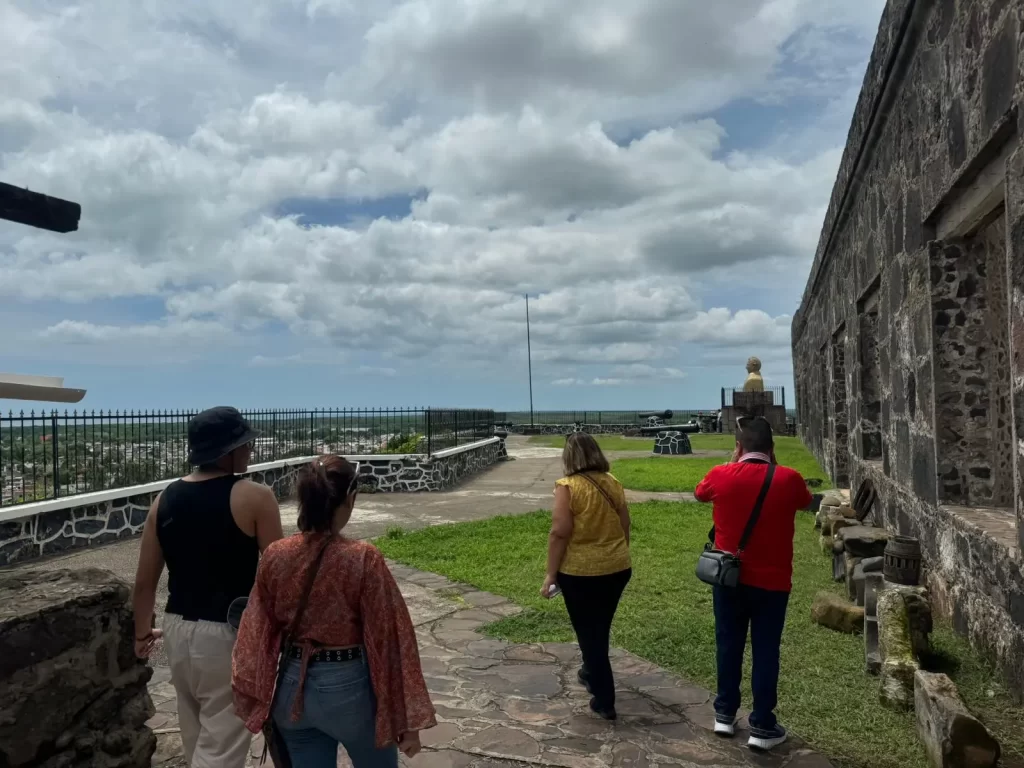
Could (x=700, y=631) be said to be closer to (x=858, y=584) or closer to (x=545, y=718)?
(x=858, y=584)

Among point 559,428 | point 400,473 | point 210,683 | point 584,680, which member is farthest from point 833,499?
point 559,428

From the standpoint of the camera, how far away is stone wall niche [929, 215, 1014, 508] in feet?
18.0

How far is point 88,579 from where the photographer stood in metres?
3.23

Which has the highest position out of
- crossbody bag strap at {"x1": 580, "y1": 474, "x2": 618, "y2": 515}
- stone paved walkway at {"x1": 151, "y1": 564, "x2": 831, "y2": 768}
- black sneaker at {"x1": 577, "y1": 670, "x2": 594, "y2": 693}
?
crossbody bag strap at {"x1": 580, "y1": 474, "x2": 618, "y2": 515}

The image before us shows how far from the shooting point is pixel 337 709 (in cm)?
244

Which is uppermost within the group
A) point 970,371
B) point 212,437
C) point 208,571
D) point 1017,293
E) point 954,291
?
point 954,291

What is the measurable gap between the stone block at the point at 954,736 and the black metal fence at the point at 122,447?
931cm

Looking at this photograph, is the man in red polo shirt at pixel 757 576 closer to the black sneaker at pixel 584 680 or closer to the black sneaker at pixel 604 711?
the black sneaker at pixel 604 711

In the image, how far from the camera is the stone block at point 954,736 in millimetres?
3250

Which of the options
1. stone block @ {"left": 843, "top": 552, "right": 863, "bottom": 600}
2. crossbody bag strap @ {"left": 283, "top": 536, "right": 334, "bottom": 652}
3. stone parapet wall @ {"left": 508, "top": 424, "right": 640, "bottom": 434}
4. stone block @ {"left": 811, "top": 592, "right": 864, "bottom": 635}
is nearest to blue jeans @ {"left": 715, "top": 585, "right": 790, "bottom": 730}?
stone block @ {"left": 811, "top": 592, "right": 864, "bottom": 635}

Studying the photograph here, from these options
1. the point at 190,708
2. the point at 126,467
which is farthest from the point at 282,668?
the point at 126,467

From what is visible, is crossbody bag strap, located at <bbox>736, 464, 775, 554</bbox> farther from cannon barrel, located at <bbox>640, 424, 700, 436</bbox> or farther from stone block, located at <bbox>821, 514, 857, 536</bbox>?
cannon barrel, located at <bbox>640, 424, 700, 436</bbox>

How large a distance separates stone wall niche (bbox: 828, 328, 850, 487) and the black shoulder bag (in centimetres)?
994

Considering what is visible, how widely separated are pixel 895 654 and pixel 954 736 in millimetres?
1153
